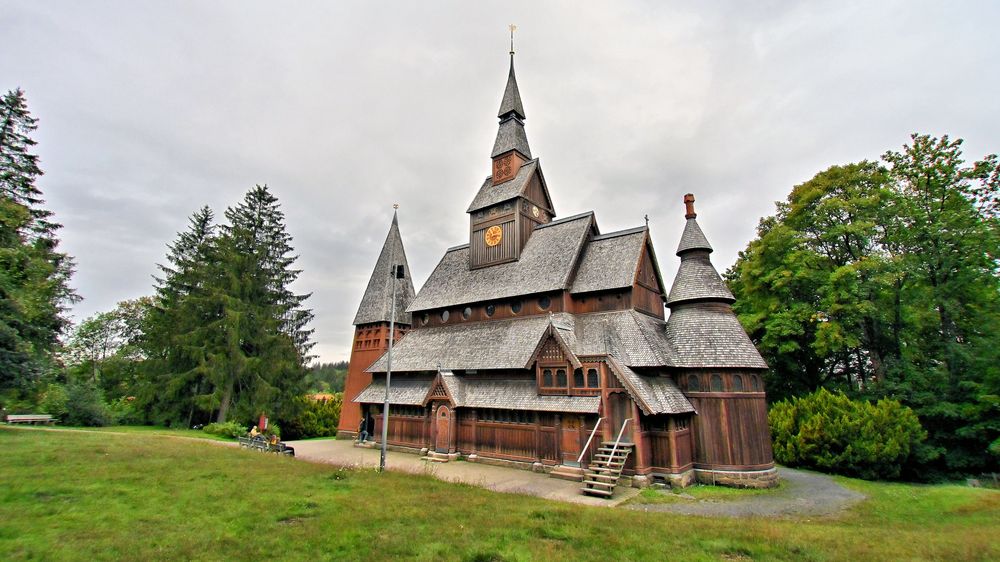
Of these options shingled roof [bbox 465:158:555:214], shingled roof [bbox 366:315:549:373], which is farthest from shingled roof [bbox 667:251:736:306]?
shingled roof [bbox 465:158:555:214]

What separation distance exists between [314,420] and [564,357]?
81.2 feet

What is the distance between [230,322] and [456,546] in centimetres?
2749

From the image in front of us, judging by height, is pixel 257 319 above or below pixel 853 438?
above

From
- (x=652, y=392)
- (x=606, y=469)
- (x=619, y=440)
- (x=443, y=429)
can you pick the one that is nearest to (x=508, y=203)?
(x=443, y=429)

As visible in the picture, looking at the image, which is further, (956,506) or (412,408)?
(412,408)

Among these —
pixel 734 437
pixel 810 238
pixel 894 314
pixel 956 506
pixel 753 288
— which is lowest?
pixel 956 506

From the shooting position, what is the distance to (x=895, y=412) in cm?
1984

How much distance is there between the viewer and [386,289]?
31.8 m

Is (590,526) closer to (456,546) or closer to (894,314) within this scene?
(456,546)

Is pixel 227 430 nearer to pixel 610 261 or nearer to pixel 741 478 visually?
pixel 610 261

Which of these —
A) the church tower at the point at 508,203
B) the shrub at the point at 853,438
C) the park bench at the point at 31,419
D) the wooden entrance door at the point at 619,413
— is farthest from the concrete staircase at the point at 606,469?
the park bench at the point at 31,419

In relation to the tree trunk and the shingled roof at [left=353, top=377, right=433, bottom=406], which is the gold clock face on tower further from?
the tree trunk

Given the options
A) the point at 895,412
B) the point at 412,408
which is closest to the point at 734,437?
the point at 895,412

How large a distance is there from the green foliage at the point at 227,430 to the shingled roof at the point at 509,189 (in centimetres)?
1920
